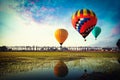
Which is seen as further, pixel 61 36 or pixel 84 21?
pixel 61 36

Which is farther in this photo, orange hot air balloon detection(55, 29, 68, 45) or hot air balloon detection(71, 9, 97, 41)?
orange hot air balloon detection(55, 29, 68, 45)

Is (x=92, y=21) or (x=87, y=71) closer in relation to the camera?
(x=87, y=71)

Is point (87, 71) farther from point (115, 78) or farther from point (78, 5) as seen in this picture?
point (78, 5)

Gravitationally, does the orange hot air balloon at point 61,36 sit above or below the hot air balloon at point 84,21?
below

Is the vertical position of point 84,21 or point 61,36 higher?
point 84,21

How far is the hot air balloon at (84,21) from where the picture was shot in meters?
11.9

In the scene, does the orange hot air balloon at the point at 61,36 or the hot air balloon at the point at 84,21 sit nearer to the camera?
the hot air balloon at the point at 84,21

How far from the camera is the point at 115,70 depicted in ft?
32.1

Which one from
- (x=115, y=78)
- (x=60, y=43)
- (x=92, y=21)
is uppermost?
(x=92, y=21)

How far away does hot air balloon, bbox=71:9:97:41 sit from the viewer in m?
11.9

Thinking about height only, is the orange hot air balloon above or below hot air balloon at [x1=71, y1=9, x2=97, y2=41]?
below

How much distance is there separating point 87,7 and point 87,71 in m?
3.05

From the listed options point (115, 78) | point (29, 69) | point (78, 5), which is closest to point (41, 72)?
point (29, 69)

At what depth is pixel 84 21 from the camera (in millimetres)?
12609
